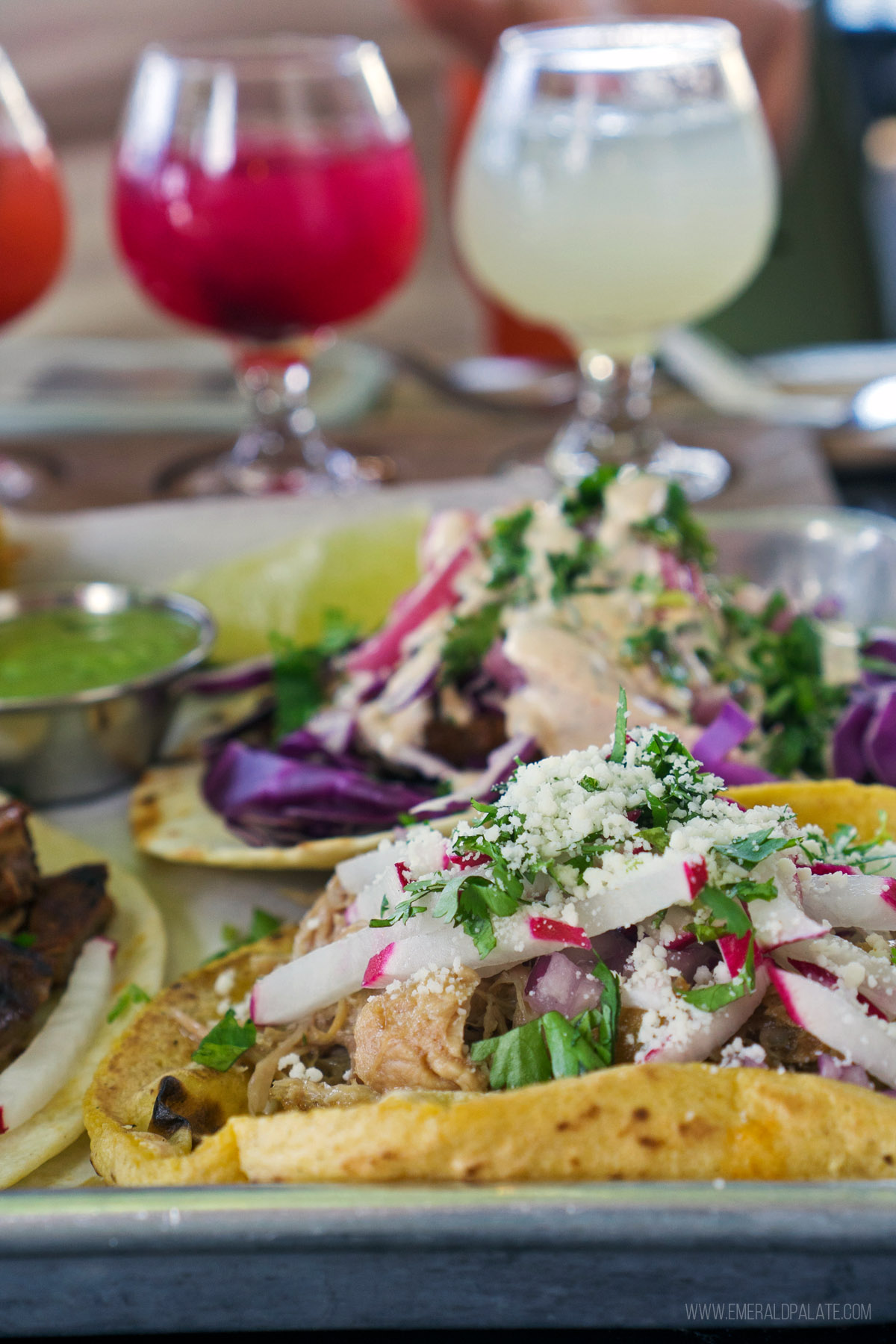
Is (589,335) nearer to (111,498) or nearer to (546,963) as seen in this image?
(111,498)

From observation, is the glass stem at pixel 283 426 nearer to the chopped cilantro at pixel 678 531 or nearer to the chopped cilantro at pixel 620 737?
the chopped cilantro at pixel 678 531

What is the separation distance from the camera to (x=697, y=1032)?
58.4 inches

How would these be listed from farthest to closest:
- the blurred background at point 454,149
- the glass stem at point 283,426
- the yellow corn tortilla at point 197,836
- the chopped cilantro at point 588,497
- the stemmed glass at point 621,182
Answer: the blurred background at point 454,149 → the glass stem at point 283,426 → the stemmed glass at point 621,182 → the chopped cilantro at point 588,497 → the yellow corn tortilla at point 197,836

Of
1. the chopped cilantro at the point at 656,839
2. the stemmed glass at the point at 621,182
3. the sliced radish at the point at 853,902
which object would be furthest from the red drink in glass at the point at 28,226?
the sliced radish at the point at 853,902

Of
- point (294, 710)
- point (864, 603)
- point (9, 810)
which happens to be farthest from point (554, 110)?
point (9, 810)

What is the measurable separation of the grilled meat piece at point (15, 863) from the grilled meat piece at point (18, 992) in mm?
138

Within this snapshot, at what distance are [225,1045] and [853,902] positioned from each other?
0.79 m

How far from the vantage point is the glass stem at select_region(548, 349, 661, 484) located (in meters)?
4.03

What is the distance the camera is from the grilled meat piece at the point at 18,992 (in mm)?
1827

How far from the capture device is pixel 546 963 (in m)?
1.58

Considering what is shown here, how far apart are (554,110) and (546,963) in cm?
280

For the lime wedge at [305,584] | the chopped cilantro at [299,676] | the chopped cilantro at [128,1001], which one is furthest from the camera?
the lime wedge at [305,584]

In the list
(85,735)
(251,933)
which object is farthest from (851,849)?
(85,735)

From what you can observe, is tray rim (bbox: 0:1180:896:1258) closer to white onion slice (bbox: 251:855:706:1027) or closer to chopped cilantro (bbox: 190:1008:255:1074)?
white onion slice (bbox: 251:855:706:1027)
